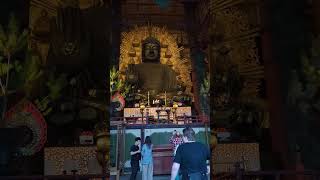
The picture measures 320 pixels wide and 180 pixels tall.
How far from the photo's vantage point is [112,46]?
8438mm

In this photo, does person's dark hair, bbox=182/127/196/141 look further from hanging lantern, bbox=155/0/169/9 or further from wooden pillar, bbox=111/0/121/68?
hanging lantern, bbox=155/0/169/9

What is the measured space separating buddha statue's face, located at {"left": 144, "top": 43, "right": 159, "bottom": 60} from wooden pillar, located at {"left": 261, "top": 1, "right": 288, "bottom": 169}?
2.01m

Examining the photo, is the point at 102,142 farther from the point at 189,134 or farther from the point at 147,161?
the point at 189,134

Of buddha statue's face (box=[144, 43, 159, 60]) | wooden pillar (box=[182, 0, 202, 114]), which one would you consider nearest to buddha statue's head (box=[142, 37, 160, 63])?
buddha statue's face (box=[144, 43, 159, 60])

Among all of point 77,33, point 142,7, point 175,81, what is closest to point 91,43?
point 77,33

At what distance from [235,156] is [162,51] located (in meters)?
2.30

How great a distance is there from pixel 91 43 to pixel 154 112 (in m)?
1.69

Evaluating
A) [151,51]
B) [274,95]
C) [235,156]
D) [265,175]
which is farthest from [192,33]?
[265,175]

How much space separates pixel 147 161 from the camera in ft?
24.5

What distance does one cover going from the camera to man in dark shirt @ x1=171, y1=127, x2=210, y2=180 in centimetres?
712

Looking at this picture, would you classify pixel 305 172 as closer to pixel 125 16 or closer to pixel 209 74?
pixel 209 74

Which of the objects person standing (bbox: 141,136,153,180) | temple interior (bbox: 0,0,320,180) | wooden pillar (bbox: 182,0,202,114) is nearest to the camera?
person standing (bbox: 141,136,153,180)

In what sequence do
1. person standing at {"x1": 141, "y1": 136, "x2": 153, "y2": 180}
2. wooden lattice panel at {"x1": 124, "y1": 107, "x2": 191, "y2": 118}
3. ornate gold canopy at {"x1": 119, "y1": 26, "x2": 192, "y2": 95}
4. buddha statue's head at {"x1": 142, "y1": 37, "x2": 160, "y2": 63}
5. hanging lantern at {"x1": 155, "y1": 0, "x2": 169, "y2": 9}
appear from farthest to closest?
1. buddha statue's head at {"x1": 142, "y1": 37, "x2": 160, "y2": 63}
2. ornate gold canopy at {"x1": 119, "y1": 26, "x2": 192, "y2": 95}
3. hanging lantern at {"x1": 155, "y1": 0, "x2": 169, "y2": 9}
4. wooden lattice panel at {"x1": 124, "y1": 107, "x2": 191, "y2": 118}
5. person standing at {"x1": 141, "y1": 136, "x2": 153, "y2": 180}

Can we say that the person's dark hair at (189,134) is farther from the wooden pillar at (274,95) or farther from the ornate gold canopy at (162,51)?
the wooden pillar at (274,95)
